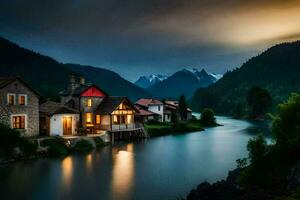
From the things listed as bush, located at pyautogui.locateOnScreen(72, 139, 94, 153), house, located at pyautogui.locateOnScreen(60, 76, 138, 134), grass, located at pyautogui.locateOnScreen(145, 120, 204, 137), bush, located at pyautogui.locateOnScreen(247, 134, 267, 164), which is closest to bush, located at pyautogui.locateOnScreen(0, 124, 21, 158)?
bush, located at pyautogui.locateOnScreen(72, 139, 94, 153)

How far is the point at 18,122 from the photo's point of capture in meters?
39.8

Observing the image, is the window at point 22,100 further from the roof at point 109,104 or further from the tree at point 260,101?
the tree at point 260,101

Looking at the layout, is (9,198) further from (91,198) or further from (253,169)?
(253,169)

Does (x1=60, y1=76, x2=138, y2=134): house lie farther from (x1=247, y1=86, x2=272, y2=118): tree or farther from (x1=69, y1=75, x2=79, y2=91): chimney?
(x1=247, y1=86, x2=272, y2=118): tree

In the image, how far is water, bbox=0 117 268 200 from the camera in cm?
2381

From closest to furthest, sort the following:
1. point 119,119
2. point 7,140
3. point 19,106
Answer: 1. point 7,140
2. point 19,106
3. point 119,119

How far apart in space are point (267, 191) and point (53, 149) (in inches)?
1022

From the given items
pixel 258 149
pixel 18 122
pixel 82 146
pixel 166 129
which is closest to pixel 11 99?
pixel 18 122

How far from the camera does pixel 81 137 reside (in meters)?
43.1

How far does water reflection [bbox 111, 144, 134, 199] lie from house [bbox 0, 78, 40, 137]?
10979mm

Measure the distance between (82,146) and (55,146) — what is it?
4.07 meters

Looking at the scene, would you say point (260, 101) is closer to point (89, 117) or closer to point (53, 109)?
point (89, 117)

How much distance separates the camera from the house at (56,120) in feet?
141

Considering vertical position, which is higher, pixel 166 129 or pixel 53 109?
pixel 53 109
